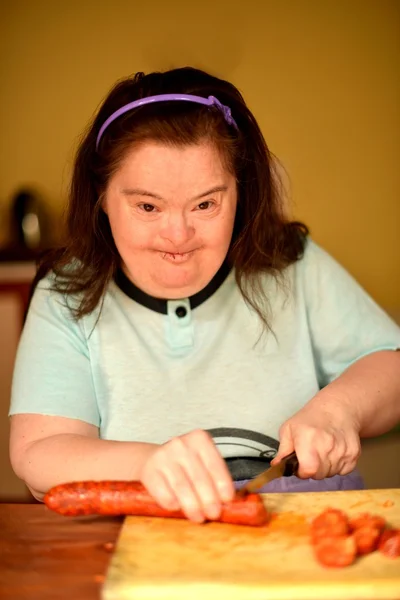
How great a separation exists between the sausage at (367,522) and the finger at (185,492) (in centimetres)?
19

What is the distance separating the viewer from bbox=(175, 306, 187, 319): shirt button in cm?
150

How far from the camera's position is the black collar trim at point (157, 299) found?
1494 mm

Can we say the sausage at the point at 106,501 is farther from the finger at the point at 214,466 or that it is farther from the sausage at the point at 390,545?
the sausage at the point at 390,545

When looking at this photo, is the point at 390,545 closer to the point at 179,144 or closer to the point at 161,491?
the point at 161,491

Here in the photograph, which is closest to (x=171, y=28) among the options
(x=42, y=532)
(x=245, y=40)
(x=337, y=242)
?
(x=245, y=40)

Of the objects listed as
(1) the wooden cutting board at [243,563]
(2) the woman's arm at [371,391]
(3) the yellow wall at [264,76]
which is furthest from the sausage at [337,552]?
(3) the yellow wall at [264,76]

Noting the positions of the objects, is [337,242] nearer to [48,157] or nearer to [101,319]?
[48,157]

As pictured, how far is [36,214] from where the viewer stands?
10.7ft

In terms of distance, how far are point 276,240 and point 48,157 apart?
2071 millimetres

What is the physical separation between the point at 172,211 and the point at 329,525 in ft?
1.85

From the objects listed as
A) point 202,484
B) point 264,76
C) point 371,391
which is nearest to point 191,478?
point 202,484

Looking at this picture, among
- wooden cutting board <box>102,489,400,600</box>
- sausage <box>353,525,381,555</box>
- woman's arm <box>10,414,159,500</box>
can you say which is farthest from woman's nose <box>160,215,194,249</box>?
sausage <box>353,525,381,555</box>

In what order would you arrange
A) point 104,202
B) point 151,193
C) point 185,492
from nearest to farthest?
point 185,492, point 151,193, point 104,202

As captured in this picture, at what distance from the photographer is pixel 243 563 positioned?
90 cm
